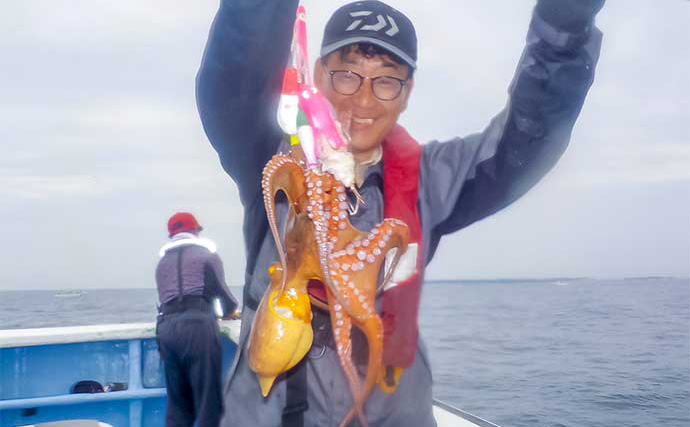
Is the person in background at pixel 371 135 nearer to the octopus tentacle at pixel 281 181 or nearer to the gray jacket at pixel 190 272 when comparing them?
the octopus tentacle at pixel 281 181

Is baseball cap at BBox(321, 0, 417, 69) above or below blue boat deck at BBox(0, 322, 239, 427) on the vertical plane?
above

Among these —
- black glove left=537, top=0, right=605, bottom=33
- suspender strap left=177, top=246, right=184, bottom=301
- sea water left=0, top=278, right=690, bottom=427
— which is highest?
black glove left=537, top=0, right=605, bottom=33

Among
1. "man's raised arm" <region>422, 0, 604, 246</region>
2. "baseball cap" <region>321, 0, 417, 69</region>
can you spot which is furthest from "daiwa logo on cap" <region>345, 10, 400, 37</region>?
"man's raised arm" <region>422, 0, 604, 246</region>

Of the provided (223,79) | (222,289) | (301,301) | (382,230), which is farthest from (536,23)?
(222,289)

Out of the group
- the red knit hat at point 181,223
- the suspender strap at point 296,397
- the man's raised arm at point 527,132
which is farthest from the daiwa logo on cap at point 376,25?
the red knit hat at point 181,223

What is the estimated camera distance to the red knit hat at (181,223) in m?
5.93

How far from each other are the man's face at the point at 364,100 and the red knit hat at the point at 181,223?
4316mm

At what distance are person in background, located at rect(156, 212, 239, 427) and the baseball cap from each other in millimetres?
3964

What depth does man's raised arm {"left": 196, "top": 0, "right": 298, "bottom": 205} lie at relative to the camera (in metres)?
1.65

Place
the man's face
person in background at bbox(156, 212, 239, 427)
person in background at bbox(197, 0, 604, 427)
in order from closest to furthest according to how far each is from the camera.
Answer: person in background at bbox(197, 0, 604, 427) < the man's face < person in background at bbox(156, 212, 239, 427)

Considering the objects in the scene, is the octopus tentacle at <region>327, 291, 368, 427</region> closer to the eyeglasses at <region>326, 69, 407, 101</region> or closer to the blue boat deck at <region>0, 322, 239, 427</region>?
the eyeglasses at <region>326, 69, 407, 101</region>

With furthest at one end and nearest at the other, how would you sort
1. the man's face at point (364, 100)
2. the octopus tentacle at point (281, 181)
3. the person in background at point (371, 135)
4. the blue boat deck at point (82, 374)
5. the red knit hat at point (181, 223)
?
the red knit hat at point (181, 223)
the blue boat deck at point (82, 374)
the man's face at point (364, 100)
the person in background at point (371, 135)
the octopus tentacle at point (281, 181)

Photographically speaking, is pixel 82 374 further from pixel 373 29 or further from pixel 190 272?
pixel 373 29

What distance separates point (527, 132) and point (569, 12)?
A: 38cm
